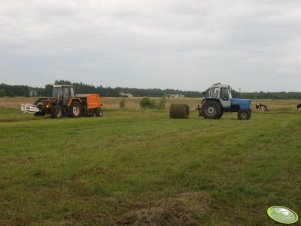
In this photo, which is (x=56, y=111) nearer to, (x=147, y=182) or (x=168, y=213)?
(x=147, y=182)

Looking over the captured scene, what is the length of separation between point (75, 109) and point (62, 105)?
93 cm

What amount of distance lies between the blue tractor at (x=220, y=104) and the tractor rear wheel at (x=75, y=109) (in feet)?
26.8

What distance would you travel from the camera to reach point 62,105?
1135 inches

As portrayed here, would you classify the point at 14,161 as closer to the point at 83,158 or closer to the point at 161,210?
the point at 83,158

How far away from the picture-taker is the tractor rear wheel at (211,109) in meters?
27.3

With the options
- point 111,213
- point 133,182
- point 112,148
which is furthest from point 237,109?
point 111,213

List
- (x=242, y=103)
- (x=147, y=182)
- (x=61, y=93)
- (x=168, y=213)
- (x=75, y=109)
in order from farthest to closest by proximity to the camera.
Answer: (x=75, y=109)
(x=61, y=93)
(x=242, y=103)
(x=147, y=182)
(x=168, y=213)

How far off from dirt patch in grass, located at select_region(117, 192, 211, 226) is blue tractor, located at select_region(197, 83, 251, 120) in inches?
845

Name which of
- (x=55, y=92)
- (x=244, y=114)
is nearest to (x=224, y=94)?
(x=244, y=114)

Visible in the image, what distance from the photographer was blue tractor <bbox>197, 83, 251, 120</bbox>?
27.4m

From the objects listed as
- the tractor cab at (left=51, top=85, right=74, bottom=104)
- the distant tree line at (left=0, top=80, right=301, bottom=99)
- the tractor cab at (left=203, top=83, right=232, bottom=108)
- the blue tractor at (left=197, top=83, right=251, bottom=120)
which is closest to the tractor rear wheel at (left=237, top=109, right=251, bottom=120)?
the blue tractor at (left=197, top=83, right=251, bottom=120)

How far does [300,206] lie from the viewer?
6379mm

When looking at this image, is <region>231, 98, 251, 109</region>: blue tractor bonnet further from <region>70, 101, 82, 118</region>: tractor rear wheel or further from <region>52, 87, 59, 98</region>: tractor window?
<region>52, 87, 59, 98</region>: tractor window

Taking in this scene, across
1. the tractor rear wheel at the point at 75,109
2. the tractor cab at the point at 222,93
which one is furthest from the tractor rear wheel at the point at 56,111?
the tractor cab at the point at 222,93
